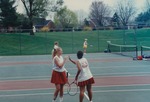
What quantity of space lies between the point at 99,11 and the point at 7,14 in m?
53.9

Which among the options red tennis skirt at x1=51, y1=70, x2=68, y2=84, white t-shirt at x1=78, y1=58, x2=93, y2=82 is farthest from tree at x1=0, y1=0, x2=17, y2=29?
white t-shirt at x1=78, y1=58, x2=93, y2=82

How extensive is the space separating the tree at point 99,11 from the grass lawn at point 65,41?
1980 inches

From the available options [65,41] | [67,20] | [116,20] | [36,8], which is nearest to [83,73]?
[65,41]

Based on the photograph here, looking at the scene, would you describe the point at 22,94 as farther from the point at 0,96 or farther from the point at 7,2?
the point at 7,2

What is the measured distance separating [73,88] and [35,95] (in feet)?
6.01

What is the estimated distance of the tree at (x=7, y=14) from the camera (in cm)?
5975

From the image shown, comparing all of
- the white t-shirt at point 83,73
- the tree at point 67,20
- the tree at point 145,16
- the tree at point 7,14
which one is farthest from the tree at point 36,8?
the white t-shirt at point 83,73

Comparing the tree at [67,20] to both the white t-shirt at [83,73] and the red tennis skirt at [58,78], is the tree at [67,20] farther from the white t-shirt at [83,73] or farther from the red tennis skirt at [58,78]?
the white t-shirt at [83,73]

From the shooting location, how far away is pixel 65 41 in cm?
5291

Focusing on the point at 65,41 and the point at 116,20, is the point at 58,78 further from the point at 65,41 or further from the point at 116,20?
the point at 116,20

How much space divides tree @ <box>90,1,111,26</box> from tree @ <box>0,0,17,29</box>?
50.6m

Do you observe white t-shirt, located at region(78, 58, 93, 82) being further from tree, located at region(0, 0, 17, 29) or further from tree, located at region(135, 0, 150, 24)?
tree, located at region(135, 0, 150, 24)

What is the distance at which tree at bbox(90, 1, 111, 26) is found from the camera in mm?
108938

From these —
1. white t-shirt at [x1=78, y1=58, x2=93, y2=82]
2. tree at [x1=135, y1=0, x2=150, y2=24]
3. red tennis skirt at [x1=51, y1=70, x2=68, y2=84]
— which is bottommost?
red tennis skirt at [x1=51, y1=70, x2=68, y2=84]
